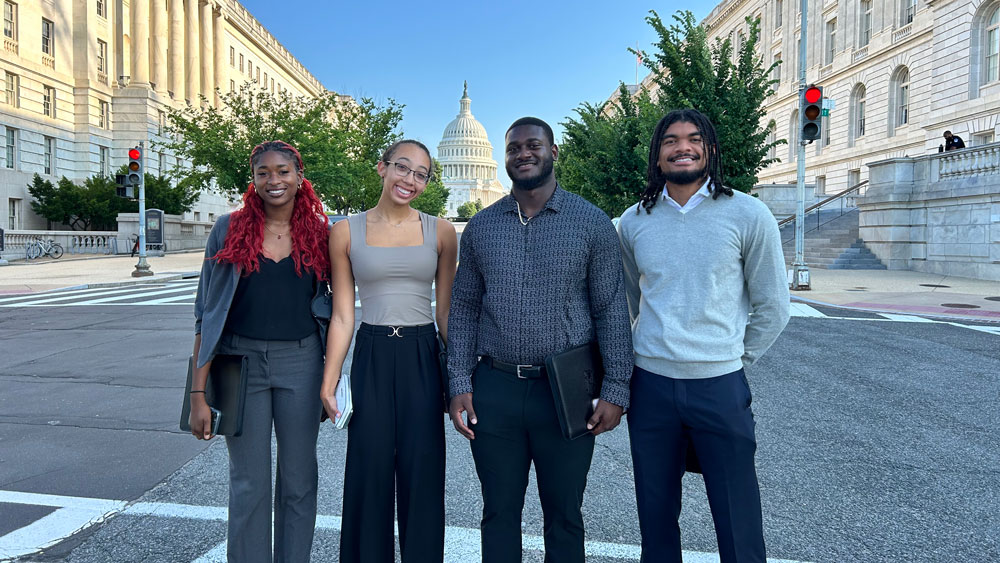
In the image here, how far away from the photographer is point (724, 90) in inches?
744

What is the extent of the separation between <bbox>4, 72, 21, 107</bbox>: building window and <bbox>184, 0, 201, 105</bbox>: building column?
15479mm

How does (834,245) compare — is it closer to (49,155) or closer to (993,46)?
(993,46)

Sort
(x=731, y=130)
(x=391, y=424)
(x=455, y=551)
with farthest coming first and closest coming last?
(x=731, y=130) < (x=455, y=551) < (x=391, y=424)

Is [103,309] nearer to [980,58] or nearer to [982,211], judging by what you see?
[982,211]

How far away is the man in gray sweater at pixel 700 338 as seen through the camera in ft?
8.72

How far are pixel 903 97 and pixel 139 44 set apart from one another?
43015 mm

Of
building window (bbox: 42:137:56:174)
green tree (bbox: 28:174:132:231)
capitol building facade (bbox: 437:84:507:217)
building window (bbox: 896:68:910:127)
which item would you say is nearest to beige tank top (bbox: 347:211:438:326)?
green tree (bbox: 28:174:132:231)

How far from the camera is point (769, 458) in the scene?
4777mm

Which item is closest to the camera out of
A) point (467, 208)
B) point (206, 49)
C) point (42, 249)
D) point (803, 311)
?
point (803, 311)

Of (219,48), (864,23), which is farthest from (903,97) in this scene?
(219,48)

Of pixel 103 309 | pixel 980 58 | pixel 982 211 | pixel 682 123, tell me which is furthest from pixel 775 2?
pixel 682 123

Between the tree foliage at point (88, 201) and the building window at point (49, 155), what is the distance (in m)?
1.02

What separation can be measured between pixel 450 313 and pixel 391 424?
55 cm

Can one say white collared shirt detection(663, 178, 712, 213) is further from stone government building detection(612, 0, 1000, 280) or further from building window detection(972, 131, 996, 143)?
building window detection(972, 131, 996, 143)
